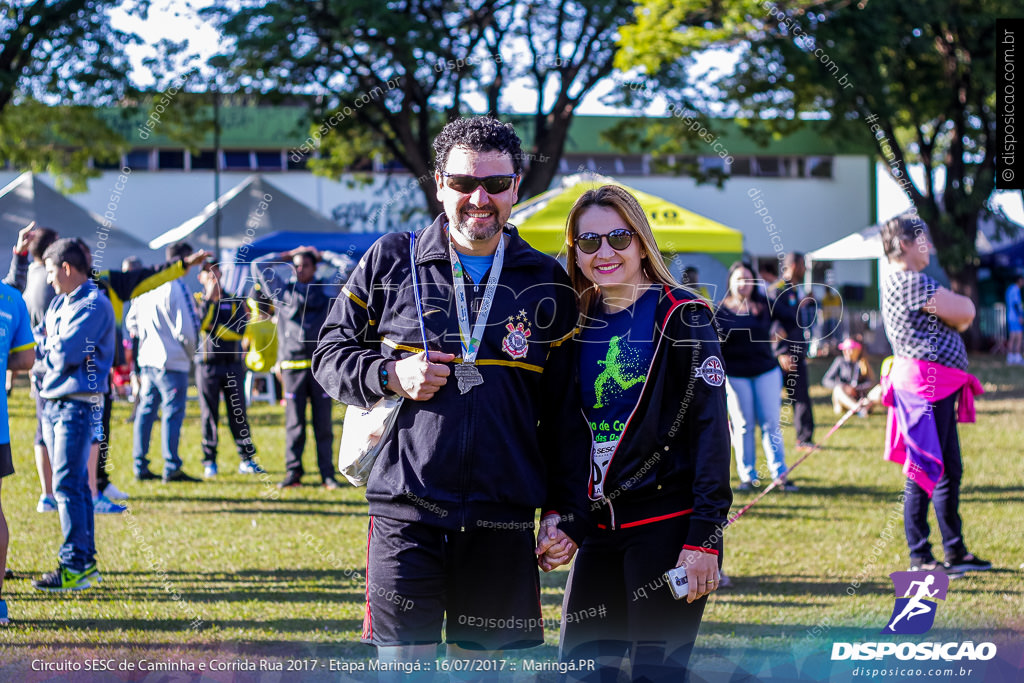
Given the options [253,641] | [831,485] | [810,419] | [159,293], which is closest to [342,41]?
[159,293]

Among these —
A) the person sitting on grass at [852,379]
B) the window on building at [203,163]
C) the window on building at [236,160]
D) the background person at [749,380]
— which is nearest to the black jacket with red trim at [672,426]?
the background person at [749,380]

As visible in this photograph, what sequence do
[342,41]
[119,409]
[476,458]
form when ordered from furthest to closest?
1. [342,41]
2. [119,409]
3. [476,458]

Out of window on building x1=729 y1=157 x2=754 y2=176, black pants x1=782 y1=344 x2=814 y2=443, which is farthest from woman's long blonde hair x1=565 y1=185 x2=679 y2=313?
window on building x1=729 y1=157 x2=754 y2=176

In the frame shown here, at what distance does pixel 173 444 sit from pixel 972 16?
20485 mm

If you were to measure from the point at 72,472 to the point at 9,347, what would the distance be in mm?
1049

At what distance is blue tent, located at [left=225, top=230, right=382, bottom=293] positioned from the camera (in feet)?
54.5

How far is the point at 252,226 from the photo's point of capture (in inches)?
738

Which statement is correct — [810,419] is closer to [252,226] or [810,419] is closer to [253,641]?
[253,641]

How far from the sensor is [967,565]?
5.96 metres

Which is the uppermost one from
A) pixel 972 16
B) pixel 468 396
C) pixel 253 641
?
pixel 972 16

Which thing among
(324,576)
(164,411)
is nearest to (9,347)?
(324,576)

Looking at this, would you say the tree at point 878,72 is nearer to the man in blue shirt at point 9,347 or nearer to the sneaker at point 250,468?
the sneaker at point 250,468

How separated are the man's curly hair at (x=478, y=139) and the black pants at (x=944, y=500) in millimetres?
3840

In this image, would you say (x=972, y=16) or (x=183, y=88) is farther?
(x=972, y=16)
